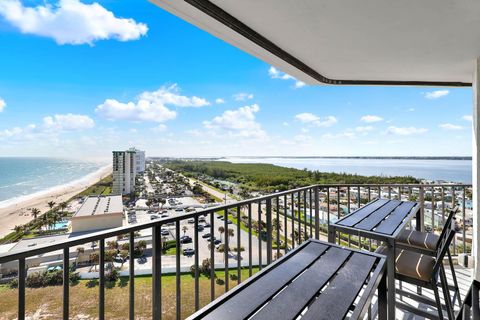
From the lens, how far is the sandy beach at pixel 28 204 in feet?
27.6

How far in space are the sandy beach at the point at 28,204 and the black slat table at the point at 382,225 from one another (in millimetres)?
9907

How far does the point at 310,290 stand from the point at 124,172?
11.8m

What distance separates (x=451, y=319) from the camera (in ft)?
6.15

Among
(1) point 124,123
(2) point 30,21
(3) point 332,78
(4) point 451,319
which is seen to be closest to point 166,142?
(1) point 124,123

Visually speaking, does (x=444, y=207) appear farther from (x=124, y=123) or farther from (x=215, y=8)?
(x=124, y=123)

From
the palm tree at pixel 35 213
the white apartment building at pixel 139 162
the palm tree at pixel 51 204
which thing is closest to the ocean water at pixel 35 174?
the palm tree at pixel 51 204

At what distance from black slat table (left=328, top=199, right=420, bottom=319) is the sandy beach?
9.91 m

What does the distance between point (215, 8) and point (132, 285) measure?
7.03ft

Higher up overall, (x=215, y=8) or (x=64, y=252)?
(x=215, y=8)

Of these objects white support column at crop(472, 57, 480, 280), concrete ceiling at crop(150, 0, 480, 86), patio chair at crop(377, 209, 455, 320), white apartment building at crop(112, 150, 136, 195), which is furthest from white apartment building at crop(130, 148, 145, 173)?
white support column at crop(472, 57, 480, 280)

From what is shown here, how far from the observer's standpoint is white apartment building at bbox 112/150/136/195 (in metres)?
10.8

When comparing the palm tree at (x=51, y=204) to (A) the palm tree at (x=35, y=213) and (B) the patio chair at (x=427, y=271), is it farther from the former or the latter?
(B) the patio chair at (x=427, y=271)

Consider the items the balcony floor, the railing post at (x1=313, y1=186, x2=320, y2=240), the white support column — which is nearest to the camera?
the balcony floor

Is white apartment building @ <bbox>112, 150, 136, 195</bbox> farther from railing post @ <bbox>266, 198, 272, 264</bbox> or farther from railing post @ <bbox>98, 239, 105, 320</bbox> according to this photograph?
railing post @ <bbox>98, 239, 105, 320</bbox>
